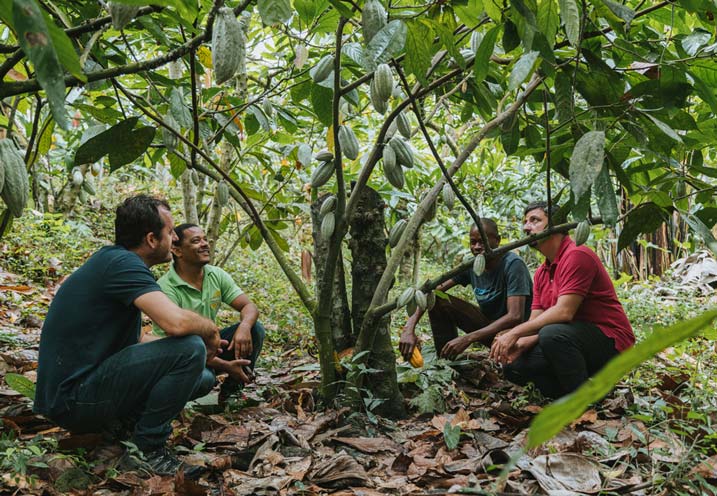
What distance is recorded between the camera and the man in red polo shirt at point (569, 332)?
2473mm

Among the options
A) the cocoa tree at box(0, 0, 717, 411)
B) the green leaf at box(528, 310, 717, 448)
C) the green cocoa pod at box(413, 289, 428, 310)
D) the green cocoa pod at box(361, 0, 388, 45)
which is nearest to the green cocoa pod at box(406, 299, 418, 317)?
the green cocoa pod at box(413, 289, 428, 310)

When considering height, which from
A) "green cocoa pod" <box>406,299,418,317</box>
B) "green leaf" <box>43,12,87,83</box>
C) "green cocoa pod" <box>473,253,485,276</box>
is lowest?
"green cocoa pod" <box>406,299,418,317</box>

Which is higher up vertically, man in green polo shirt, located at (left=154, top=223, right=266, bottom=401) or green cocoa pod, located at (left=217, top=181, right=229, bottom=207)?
green cocoa pod, located at (left=217, top=181, right=229, bottom=207)

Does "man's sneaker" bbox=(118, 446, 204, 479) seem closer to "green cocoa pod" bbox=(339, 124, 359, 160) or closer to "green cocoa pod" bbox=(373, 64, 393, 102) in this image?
"green cocoa pod" bbox=(339, 124, 359, 160)

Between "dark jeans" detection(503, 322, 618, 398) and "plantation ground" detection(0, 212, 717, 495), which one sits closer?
"plantation ground" detection(0, 212, 717, 495)

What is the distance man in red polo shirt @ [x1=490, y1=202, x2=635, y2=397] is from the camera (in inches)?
97.3

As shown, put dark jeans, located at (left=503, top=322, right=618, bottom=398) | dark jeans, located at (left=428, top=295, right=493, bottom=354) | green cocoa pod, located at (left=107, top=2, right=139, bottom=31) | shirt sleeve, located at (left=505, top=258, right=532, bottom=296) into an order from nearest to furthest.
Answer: green cocoa pod, located at (left=107, top=2, right=139, bottom=31) < dark jeans, located at (left=503, top=322, right=618, bottom=398) < shirt sleeve, located at (left=505, top=258, right=532, bottom=296) < dark jeans, located at (left=428, top=295, right=493, bottom=354)

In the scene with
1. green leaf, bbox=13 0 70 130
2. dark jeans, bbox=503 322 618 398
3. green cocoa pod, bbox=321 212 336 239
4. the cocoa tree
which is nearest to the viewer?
green leaf, bbox=13 0 70 130

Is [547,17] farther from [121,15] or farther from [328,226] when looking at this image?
[328,226]

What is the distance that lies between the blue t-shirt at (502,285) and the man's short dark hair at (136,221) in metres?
1.62

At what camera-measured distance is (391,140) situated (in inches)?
73.4

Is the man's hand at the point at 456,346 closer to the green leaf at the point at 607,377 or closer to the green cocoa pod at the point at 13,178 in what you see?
the green cocoa pod at the point at 13,178

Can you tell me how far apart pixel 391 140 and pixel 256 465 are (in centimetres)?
108

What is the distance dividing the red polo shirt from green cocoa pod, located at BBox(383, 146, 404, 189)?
41.1 inches
